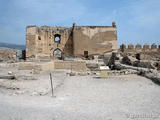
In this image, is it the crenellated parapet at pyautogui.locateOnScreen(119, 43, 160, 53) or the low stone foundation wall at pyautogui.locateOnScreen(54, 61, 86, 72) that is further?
the crenellated parapet at pyautogui.locateOnScreen(119, 43, 160, 53)

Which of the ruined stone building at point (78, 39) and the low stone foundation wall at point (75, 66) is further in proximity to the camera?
the ruined stone building at point (78, 39)

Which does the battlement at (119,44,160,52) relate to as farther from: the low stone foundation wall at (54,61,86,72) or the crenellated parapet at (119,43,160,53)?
the low stone foundation wall at (54,61,86,72)

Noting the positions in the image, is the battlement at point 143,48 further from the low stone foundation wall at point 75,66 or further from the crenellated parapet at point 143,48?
the low stone foundation wall at point 75,66

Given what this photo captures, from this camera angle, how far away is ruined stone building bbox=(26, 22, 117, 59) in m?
21.4

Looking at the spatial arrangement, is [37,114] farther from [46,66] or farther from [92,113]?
[46,66]

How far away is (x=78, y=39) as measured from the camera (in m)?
21.9

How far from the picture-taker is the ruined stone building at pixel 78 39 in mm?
21391

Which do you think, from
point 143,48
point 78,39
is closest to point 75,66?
point 78,39

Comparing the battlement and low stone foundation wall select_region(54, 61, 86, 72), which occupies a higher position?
the battlement

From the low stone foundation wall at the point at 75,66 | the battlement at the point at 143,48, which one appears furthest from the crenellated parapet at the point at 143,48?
the low stone foundation wall at the point at 75,66

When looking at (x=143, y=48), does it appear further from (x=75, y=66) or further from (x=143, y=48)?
(x=75, y=66)

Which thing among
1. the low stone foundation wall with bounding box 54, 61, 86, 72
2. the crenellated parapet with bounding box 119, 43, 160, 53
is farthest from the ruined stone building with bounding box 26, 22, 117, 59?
the low stone foundation wall with bounding box 54, 61, 86, 72

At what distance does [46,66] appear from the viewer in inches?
382

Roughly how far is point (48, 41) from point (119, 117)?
71.7ft
